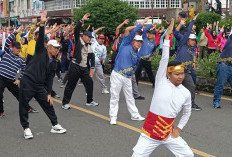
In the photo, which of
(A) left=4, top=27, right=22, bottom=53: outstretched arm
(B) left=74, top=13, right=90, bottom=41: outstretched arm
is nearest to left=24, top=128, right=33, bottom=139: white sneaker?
(A) left=4, top=27, right=22, bottom=53: outstretched arm

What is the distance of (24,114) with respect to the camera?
259 inches

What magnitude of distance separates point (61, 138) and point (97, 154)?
1.12m

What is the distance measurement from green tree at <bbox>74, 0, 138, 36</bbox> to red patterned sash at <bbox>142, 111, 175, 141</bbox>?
15462 millimetres

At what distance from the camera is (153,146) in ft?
14.0

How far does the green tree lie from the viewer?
19.5m

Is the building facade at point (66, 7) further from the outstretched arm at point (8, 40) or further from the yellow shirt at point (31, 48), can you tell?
the outstretched arm at point (8, 40)

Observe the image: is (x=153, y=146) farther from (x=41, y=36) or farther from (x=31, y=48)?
(x=31, y=48)

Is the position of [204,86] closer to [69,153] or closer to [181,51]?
[181,51]

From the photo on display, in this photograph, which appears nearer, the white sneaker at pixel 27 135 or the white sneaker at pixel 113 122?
the white sneaker at pixel 27 135

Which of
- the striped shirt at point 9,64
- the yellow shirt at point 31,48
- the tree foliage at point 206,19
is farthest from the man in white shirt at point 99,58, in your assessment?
the tree foliage at point 206,19

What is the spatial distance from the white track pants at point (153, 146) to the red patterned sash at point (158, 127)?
6cm

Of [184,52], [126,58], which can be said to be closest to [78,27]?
[126,58]

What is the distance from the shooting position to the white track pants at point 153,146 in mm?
4195

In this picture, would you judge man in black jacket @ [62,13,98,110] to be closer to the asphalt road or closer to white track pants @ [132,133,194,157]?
the asphalt road
